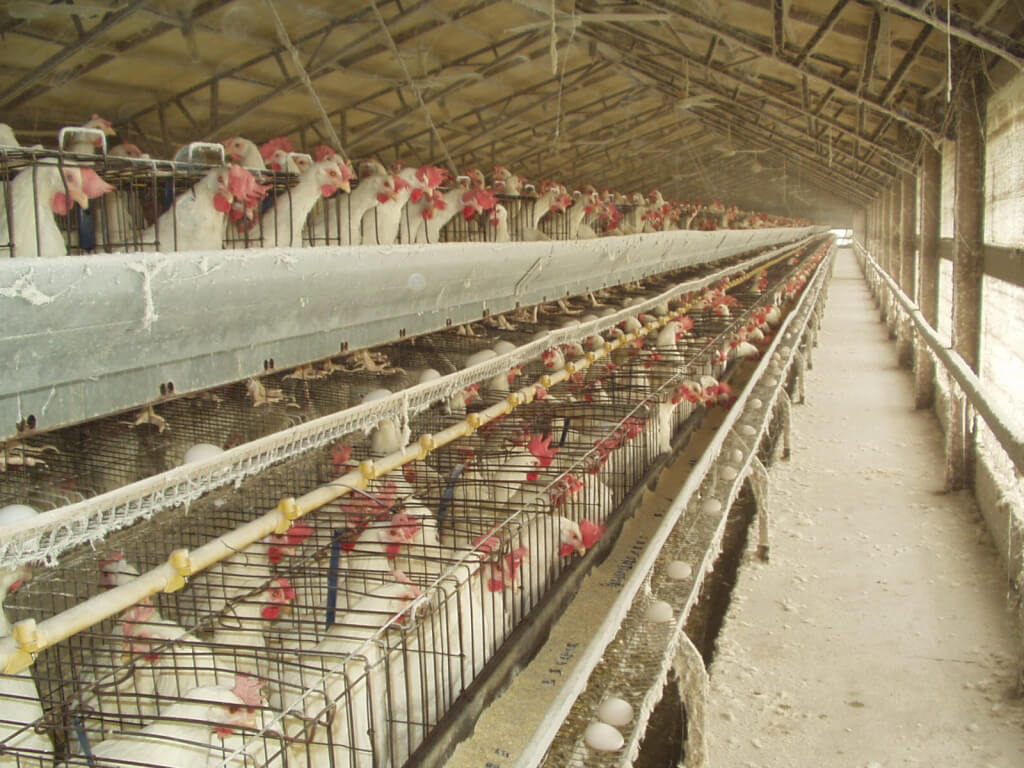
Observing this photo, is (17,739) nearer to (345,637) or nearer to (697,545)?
(345,637)

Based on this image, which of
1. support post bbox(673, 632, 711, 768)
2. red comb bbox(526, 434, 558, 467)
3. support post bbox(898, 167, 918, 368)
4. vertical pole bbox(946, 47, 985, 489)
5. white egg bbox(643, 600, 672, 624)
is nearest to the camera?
white egg bbox(643, 600, 672, 624)

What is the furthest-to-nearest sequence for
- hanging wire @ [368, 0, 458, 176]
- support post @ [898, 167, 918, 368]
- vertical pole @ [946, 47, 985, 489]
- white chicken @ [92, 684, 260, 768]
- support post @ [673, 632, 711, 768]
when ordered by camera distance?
support post @ [898, 167, 918, 368]
vertical pole @ [946, 47, 985, 489]
hanging wire @ [368, 0, 458, 176]
support post @ [673, 632, 711, 768]
white chicken @ [92, 684, 260, 768]

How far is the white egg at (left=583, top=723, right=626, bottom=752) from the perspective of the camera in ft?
5.40

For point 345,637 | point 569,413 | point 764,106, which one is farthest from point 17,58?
point 764,106

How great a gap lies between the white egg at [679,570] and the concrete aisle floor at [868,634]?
0.78 metres

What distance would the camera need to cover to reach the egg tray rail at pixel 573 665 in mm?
1625

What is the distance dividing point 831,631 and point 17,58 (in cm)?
643

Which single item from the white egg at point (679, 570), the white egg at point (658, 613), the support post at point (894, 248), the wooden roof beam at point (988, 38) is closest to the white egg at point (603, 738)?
the white egg at point (658, 613)

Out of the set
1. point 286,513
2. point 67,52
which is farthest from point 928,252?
point 286,513

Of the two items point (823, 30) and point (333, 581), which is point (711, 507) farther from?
point (823, 30)

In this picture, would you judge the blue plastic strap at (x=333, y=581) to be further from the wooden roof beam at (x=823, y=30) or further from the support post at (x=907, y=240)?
the support post at (x=907, y=240)

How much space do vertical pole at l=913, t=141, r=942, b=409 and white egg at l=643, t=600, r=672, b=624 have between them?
22.9 feet

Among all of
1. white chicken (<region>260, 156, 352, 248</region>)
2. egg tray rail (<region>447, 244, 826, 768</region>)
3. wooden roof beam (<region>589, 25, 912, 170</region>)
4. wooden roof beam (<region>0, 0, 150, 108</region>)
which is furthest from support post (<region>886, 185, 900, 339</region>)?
white chicken (<region>260, 156, 352, 248</region>)

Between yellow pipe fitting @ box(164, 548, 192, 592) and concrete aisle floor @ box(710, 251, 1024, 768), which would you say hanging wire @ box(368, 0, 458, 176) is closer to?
concrete aisle floor @ box(710, 251, 1024, 768)
